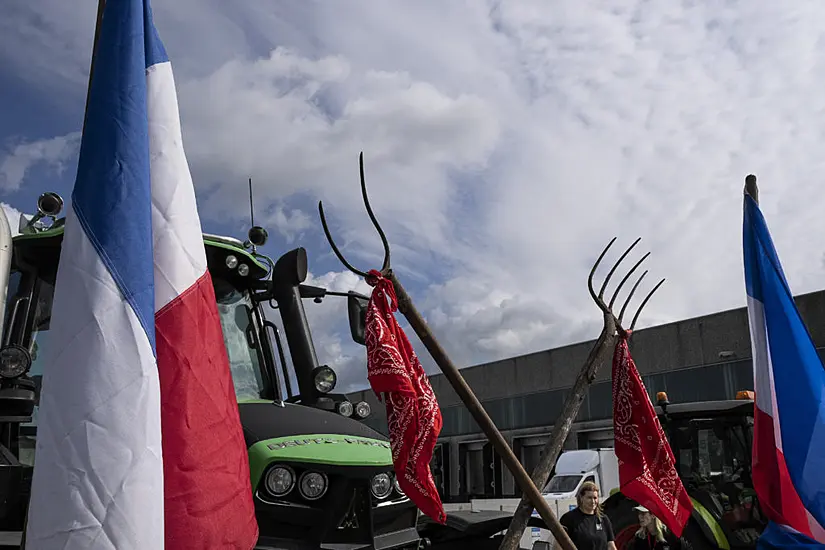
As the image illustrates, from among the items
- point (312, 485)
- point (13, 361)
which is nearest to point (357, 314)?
point (312, 485)

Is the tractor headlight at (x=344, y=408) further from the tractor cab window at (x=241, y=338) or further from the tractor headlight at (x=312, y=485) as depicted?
the tractor headlight at (x=312, y=485)

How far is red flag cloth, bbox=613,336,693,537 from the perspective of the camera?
553 centimetres

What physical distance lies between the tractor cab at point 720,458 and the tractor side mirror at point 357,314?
4937 millimetres

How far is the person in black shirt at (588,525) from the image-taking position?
20.5 ft

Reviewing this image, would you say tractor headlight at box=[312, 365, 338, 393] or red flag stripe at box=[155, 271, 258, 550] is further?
tractor headlight at box=[312, 365, 338, 393]

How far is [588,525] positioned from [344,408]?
232 centimetres

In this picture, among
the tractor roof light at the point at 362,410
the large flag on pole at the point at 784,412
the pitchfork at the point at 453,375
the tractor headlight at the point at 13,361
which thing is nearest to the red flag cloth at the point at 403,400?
the pitchfork at the point at 453,375

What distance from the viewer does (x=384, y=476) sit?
4.68 meters

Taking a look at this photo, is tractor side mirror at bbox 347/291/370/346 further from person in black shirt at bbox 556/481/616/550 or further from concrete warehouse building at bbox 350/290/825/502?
concrete warehouse building at bbox 350/290/825/502

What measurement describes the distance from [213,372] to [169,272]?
40cm

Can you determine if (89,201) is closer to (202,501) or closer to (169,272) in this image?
(169,272)

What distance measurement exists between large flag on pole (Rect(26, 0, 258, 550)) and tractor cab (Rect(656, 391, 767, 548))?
6755 millimetres

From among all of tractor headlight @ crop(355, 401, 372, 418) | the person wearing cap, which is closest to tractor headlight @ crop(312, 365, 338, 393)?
tractor headlight @ crop(355, 401, 372, 418)

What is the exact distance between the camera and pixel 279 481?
4324 millimetres
